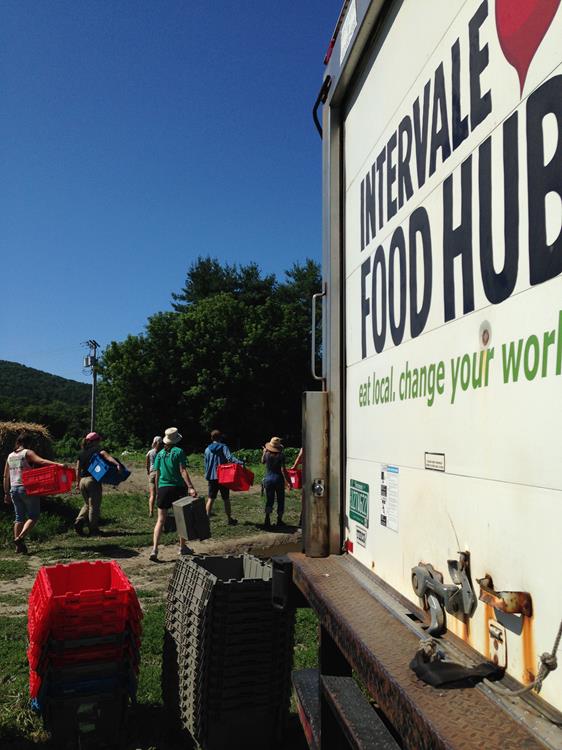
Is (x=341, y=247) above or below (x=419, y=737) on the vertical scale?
above

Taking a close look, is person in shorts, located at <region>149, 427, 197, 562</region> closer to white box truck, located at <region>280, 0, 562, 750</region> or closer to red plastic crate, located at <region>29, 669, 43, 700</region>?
red plastic crate, located at <region>29, 669, 43, 700</region>

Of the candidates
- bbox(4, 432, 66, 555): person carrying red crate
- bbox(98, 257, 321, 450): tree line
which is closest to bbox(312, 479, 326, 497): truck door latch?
bbox(4, 432, 66, 555): person carrying red crate

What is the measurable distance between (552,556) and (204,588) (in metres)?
2.89

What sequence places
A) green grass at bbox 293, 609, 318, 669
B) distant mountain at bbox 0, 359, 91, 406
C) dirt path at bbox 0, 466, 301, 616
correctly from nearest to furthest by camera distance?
green grass at bbox 293, 609, 318, 669
dirt path at bbox 0, 466, 301, 616
distant mountain at bbox 0, 359, 91, 406

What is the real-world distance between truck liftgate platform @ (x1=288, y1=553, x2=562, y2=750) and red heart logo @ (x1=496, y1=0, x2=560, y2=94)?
4.49 ft

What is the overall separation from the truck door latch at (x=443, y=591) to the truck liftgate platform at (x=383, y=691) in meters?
0.07

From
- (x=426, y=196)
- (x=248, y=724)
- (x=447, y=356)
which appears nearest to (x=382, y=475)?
(x=447, y=356)

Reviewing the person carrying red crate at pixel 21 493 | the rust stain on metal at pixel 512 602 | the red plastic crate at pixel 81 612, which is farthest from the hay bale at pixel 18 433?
the rust stain on metal at pixel 512 602

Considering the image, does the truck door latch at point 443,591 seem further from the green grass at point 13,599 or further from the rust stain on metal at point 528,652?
the green grass at point 13,599

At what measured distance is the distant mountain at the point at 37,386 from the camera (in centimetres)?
11256

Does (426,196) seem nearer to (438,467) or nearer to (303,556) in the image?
(438,467)

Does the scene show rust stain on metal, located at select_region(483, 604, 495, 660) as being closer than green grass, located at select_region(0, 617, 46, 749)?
Yes

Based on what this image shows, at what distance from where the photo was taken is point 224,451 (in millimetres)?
12828

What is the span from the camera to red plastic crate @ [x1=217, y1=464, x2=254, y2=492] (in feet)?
39.9
